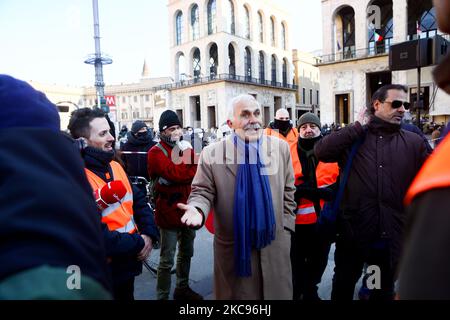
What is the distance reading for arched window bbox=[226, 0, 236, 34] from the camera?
42.5 meters

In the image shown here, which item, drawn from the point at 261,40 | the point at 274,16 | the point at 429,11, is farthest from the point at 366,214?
the point at 274,16

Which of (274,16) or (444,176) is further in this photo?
(274,16)

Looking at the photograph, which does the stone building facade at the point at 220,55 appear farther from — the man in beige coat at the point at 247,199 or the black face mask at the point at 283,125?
the man in beige coat at the point at 247,199

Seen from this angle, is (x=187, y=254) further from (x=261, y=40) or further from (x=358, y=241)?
(x=261, y=40)

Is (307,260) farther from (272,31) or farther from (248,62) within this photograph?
(272,31)

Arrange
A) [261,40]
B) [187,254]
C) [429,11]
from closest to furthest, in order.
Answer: [187,254], [429,11], [261,40]

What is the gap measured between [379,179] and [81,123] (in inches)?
101

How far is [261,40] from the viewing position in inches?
1885

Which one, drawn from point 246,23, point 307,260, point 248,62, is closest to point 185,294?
point 307,260

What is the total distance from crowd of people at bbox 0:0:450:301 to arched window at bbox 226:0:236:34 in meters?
42.5

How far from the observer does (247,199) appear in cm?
245

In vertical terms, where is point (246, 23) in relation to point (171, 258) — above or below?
above

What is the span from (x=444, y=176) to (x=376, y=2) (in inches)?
1368
